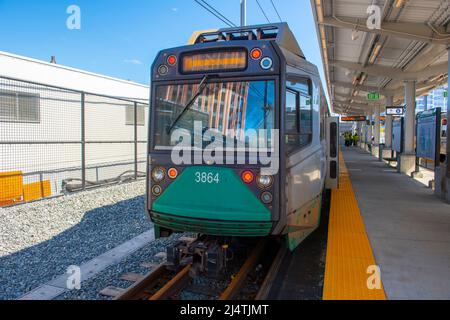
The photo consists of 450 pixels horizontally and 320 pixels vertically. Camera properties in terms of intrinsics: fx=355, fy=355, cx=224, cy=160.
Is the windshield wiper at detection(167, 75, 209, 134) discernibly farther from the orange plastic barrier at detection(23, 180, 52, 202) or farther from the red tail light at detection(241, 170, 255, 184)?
the orange plastic barrier at detection(23, 180, 52, 202)

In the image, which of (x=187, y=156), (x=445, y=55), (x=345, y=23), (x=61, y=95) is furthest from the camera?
(x=445, y=55)

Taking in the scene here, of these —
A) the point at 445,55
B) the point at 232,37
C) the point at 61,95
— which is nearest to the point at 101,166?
the point at 61,95

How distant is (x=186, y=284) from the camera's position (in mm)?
3994

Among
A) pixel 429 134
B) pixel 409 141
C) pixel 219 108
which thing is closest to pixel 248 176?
pixel 219 108

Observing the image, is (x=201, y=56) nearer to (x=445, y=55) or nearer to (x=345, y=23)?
(x=345, y=23)

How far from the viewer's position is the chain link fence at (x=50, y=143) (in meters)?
8.40

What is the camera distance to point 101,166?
38.5 feet

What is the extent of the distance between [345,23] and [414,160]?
7095 mm

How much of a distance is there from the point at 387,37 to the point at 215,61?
10094mm

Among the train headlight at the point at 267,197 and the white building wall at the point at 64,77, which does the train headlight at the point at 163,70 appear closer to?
Result: the train headlight at the point at 267,197

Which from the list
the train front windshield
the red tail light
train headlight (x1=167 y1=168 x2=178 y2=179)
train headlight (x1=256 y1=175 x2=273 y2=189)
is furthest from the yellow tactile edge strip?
train headlight (x1=167 y1=168 x2=178 y2=179)

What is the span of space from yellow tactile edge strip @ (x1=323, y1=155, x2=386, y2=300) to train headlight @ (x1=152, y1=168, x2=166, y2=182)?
7.15ft

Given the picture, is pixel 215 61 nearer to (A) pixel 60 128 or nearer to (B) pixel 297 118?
(B) pixel 297 118
